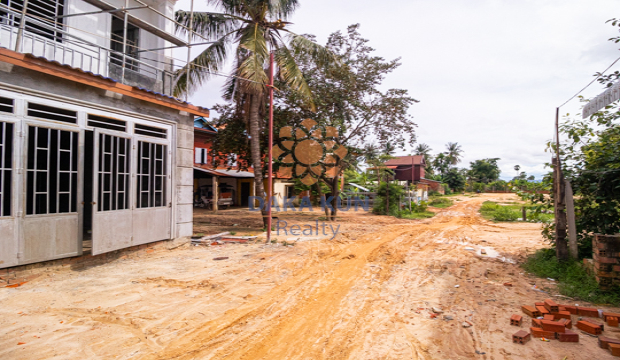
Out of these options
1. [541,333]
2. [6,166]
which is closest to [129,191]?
[6,166]

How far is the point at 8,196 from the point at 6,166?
451mm

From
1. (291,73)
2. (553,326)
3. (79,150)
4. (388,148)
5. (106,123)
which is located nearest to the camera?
(553,326)

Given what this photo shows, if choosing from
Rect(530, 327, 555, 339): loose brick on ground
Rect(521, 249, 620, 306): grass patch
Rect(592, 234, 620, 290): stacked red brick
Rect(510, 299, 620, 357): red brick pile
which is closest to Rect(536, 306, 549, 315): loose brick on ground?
Rect(510, 299, 620, 357): red brick pile

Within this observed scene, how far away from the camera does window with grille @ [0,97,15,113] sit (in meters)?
4.95

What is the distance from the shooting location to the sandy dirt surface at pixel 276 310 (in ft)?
11.0

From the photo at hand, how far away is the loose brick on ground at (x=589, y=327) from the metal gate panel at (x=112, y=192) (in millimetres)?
7196

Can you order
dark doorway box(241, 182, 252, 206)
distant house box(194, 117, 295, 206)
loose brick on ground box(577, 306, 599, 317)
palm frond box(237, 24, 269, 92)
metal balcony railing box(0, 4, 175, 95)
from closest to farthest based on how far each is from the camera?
1. loose brick on ground box(577, 306, 599, 317)
2. metal balcony railing box(0, 4, 175, 95)
3. palm frond box(237, 24, 269, 92)
4. distant house box(194, 117, 295, 206)
5. dark doorway box(241, 182, 252, 206)

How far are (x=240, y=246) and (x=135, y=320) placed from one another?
190 inches

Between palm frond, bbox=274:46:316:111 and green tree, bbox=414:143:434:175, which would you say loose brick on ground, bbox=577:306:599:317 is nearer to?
palm frond, bbox=274:46:316:111

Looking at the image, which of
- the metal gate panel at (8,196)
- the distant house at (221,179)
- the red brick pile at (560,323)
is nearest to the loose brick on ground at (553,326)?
the red brick pile at (560,323)

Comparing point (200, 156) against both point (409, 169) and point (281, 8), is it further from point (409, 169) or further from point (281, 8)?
point (409, 169)

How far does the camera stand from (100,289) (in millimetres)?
5062

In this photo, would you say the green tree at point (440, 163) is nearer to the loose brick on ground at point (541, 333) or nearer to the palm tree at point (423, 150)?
the palm tree at point (423, 150)

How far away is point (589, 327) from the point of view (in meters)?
3.68
